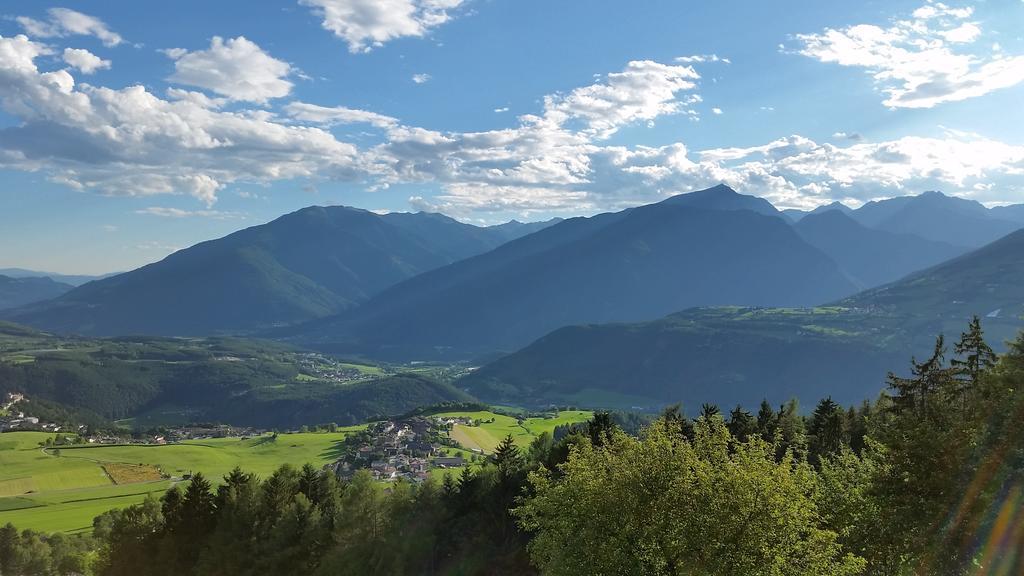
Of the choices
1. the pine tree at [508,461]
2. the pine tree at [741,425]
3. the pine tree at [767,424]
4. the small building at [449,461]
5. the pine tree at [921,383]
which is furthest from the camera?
the small building at [449,461]

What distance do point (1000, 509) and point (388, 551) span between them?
53967 mm

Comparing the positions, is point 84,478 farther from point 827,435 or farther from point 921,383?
point 921,383

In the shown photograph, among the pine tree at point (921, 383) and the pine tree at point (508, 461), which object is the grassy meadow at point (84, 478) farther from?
the pine tree at point (921, 383)

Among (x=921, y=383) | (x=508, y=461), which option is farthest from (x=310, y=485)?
(x=921, y=383)

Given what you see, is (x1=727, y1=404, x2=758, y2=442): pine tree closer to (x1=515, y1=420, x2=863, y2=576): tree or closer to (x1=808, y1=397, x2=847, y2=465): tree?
(x1=808, y1=397, x2=847, y2=465): tree

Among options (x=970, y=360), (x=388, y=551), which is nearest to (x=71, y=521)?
(x=388, y=551)

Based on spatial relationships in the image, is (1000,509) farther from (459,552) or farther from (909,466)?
(459,552)

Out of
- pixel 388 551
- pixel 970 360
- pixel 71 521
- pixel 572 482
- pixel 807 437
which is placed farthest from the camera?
pixel 71 521

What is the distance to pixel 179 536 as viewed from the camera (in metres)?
64.2

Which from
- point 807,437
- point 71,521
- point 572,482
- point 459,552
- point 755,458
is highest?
point 755,458

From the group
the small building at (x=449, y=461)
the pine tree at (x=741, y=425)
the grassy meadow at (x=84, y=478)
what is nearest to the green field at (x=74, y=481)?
the grassy meadow at (x=84, y=478)

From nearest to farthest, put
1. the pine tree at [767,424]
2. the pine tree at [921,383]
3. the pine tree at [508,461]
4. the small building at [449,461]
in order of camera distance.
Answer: the pine tree at [921,383], the pine tree at [508,461], the pine tree at [767,424], the small building at [449,461]

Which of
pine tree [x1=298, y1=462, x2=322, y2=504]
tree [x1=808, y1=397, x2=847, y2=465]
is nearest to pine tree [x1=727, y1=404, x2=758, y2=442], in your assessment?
tree [x1=808, y1=397, x2=847, y2=465]

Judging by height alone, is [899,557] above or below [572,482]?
below
